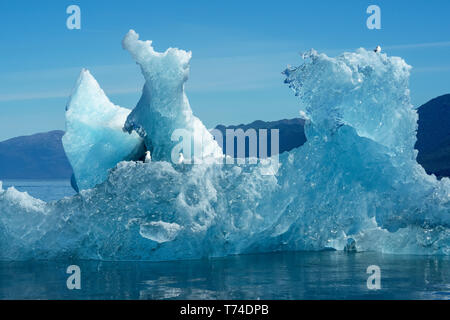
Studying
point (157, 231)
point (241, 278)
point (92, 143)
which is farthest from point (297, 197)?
point (92, 143)

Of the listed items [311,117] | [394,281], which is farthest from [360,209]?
[394,281]

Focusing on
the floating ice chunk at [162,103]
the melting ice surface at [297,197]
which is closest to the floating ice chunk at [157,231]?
the melting ice surface at [297,197]

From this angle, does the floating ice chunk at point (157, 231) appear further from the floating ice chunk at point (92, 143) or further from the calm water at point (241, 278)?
the floating ice chunk at point (92, 143)

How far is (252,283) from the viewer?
9680 millimetres

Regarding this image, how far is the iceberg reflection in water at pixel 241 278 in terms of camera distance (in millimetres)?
8867

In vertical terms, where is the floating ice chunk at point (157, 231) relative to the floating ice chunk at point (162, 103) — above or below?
below

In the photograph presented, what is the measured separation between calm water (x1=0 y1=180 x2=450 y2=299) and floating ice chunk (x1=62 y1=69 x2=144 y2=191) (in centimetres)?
380

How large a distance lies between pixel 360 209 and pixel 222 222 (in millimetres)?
2786

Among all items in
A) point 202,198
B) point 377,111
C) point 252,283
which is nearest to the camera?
point 252,283

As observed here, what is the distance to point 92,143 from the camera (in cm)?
1569

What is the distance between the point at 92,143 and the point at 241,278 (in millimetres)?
6716

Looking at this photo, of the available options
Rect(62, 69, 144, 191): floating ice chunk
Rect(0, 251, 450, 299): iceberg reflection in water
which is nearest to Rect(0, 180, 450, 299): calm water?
Rect(0, 251, 450, 299): iceberg reflection in water

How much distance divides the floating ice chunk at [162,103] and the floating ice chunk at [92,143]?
0.82 metres
